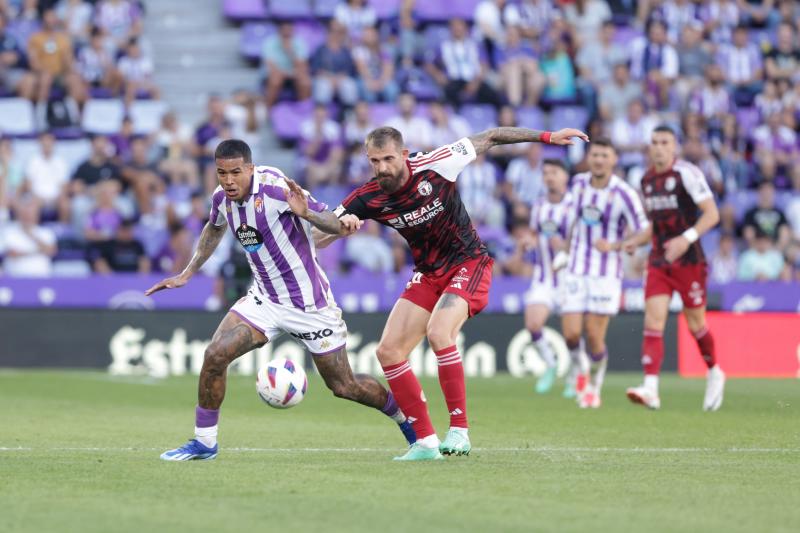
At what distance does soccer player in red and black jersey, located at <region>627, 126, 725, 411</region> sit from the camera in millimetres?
13805

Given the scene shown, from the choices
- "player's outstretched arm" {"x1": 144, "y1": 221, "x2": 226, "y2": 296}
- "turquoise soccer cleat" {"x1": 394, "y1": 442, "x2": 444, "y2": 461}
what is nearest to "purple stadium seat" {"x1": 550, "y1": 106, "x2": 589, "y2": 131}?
"player's outstretched arm" {"x1": 144, "y1": 221, "x2": 226, "y2": 296}

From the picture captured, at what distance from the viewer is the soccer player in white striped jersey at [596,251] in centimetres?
1449

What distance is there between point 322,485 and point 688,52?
1961cm

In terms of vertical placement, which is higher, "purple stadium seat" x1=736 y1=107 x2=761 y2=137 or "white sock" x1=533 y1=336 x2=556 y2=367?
"purple stadium seat" x1=736 y1=107 x2=761 y2=137

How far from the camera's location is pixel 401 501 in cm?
701

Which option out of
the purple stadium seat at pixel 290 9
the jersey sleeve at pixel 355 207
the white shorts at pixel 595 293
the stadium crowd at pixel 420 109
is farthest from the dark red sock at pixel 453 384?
the purple stadium seat at pixel 290 9

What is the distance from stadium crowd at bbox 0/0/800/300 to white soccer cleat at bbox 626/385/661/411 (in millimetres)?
7250

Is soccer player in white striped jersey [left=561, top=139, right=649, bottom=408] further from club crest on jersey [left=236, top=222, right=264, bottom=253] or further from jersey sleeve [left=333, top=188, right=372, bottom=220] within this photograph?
club crest on jersey [left=236, top=222, right=264, bottom=253]

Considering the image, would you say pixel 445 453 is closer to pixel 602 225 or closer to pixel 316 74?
pixel 602 225

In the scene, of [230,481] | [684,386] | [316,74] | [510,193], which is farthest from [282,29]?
[230,481]

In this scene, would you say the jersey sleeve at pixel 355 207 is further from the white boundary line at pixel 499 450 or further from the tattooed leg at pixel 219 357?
the white boundary line at pixel 499 450

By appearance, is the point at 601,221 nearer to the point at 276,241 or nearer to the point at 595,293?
the point at 595,293

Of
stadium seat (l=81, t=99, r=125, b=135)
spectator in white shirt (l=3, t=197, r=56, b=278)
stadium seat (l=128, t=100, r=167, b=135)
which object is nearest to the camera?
spectator in white shirt (l=3, t=197, r=56, b=278)

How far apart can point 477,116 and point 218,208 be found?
15.1 meters
